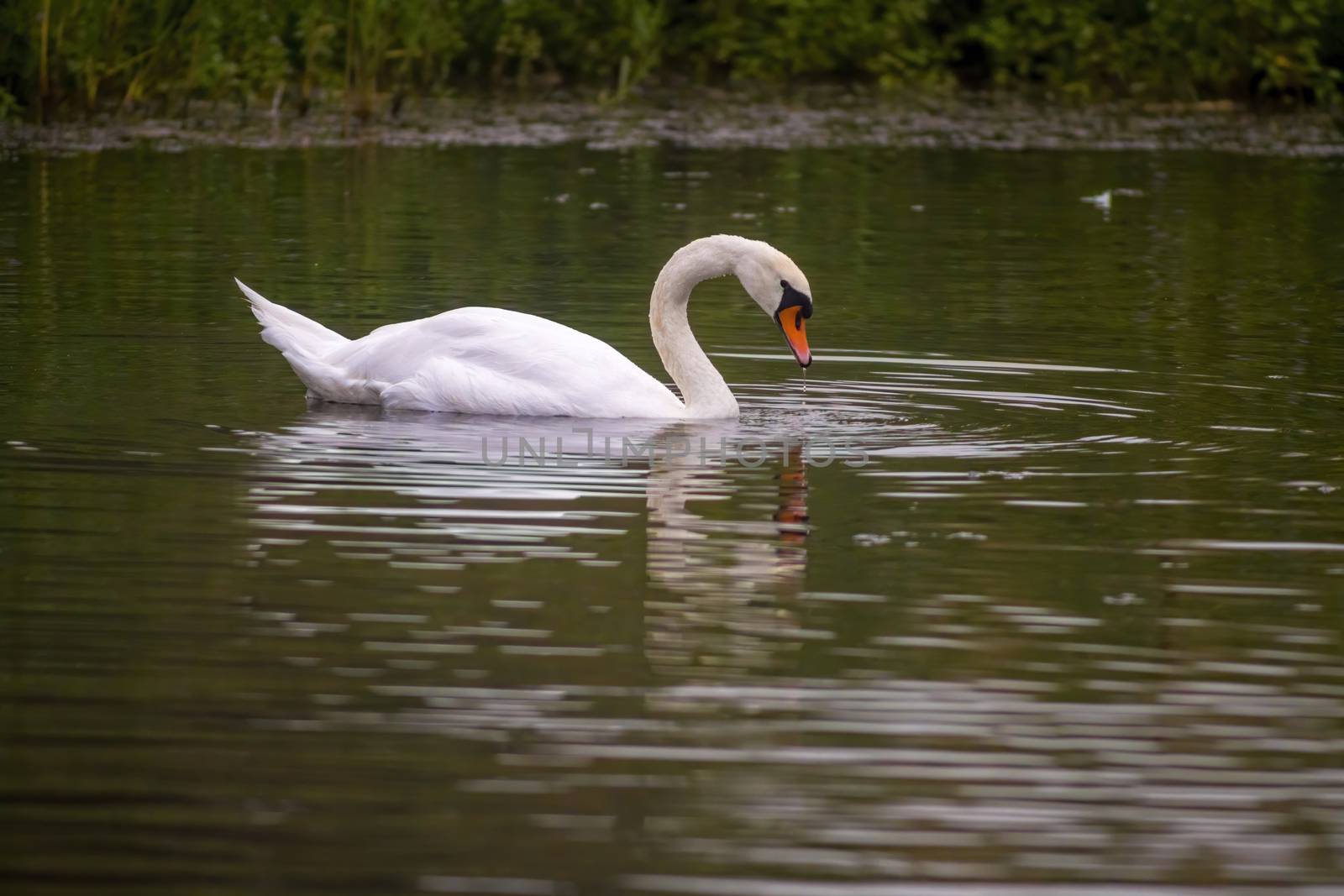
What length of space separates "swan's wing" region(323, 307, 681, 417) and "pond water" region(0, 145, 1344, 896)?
0.47 ft

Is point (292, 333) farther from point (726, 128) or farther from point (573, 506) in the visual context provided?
point (726, 128)

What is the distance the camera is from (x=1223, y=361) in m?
10.7

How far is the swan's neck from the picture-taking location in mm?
9148

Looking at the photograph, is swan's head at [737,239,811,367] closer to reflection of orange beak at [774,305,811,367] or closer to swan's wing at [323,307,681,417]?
reflection of orange beak at [774,305,811,367]

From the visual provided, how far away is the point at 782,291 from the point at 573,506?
7.24 feet

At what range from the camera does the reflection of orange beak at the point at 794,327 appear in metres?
9.12

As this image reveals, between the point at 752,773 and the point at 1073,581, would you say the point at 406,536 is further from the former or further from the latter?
the point at 752,773

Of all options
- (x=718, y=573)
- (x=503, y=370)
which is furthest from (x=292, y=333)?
(x=718, y=573)

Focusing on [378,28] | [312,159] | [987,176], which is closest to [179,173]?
[312,159]

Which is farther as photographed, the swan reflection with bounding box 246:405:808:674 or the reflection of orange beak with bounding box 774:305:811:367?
the reflection of orange beak with bounding box 774:305:811:367

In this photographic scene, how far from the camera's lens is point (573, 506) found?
733cm

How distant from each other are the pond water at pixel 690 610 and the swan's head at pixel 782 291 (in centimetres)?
33

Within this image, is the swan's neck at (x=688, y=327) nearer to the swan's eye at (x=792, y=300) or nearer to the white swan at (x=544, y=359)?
the white swan at (x=544, y=359)

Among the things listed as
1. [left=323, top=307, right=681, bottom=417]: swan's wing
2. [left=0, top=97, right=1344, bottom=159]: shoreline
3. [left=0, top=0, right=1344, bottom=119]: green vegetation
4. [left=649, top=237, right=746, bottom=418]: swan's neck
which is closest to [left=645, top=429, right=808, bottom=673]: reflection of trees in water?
[left=323, top=307, right=681, bottom=417]: swan's wing
